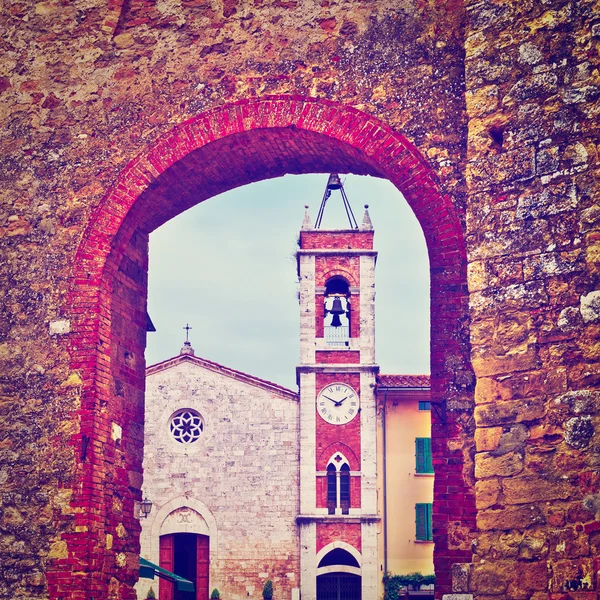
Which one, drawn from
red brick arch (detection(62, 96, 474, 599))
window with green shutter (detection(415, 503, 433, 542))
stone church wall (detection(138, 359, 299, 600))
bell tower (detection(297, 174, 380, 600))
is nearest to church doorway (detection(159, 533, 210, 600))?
stone church wall (detection(138, 359, 299, 600))

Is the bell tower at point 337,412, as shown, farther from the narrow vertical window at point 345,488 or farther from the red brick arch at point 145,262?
the red brick arch at point 145,262

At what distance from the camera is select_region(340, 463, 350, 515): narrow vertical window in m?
32.8

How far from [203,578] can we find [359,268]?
11.1 m

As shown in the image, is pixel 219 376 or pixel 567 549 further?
pixel 219 376

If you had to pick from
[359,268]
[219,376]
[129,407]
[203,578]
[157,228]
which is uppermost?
[359,268]

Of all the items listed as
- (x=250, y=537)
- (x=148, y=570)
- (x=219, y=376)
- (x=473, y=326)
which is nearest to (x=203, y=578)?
(x=250, y=537)

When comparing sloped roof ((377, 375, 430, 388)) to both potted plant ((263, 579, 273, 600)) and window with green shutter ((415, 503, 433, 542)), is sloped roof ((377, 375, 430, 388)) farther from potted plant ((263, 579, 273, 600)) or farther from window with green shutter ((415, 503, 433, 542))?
potted plant ((263, 579, 273, 600))

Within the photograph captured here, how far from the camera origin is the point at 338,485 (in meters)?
33.1

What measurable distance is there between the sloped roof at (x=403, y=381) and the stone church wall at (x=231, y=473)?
2.92m

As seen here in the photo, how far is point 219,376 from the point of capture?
34.0 meters

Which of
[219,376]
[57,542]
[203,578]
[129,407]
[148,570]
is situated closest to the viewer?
[57,542]

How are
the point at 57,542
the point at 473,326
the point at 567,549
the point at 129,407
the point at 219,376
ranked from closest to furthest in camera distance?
the point at 567,549
the point at 473,326
the point at 57,542
the point at 129,407
the point at 219,376

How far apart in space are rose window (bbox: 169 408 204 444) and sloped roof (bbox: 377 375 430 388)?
19.2 ft

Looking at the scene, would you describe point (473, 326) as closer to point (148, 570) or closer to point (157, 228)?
point (157, 228)
